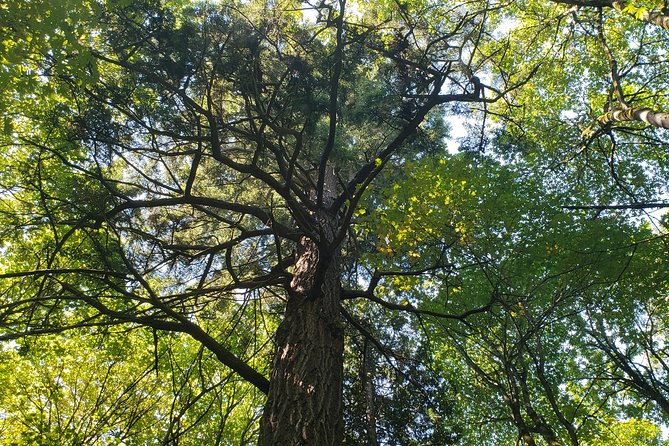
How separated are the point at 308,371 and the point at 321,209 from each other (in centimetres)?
244

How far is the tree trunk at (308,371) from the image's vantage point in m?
3.23

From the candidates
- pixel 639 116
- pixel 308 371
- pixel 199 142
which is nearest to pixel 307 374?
pixel 308 371

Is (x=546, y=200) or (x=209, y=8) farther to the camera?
(x=546, y=200)

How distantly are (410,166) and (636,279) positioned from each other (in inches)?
200

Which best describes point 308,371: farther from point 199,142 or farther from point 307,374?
point 199,142

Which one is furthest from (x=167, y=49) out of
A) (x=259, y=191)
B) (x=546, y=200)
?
(x=546, y=200)

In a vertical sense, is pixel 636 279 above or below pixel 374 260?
above

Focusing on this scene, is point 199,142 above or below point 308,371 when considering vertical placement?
above

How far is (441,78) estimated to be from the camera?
193 inches

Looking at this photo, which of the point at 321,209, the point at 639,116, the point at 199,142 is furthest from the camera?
the point at 321,209

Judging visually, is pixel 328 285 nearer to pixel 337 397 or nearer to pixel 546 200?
pixel 337 397

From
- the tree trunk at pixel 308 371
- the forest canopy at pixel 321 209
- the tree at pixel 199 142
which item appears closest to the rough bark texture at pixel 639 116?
the forest canopy at pixel 321 209

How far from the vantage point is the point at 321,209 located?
561 cm

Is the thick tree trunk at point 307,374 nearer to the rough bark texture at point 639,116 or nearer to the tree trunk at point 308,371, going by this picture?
the tree trunk at point 308,371
